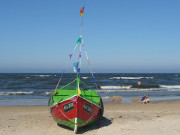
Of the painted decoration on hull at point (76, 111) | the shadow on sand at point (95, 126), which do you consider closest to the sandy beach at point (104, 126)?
the shadow on sand at point (95, 126)

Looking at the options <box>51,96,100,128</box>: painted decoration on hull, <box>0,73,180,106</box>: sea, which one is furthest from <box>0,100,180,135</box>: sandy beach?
<box>0,73,180,106</box>: sea

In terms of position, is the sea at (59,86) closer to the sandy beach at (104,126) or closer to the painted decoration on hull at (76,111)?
the painted decoration on hull at (76,111)

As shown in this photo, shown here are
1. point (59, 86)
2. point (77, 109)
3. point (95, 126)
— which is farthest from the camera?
point (59, 86)

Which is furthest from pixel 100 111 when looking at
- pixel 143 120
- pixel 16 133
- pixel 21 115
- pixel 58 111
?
pixel 21 115

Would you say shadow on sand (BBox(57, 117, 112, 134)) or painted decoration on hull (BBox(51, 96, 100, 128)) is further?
shadow on sand (BBox(57, 117, 112, 134))

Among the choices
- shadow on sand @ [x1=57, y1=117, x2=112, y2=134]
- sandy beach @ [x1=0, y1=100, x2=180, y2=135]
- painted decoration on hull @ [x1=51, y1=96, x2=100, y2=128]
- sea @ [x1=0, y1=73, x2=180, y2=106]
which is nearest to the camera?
painted decoration on hull @ [x1=51, y1=96, x2=100, y2=128]

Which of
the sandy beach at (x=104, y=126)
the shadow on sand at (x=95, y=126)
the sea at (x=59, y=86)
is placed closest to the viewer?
the sandy beach at (x=104, y=126)

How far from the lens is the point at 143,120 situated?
9953mm

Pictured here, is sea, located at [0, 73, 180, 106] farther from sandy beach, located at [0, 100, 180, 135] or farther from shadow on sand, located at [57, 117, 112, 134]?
sandy beach, located at [0, 100, 180, 135]

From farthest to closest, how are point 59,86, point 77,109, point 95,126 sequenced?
point 59,86, point 95,126, point 77,109

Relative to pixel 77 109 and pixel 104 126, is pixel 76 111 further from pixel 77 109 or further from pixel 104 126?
pixel 104 126

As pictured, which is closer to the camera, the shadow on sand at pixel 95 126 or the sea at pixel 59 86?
the shadow on sand at pixel 95 126

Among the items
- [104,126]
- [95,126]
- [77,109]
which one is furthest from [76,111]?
[104,126]

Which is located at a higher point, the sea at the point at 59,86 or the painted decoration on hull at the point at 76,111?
the painted decoration on hull at the point at 76,111
